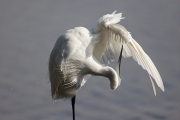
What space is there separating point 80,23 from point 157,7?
797 millimetres

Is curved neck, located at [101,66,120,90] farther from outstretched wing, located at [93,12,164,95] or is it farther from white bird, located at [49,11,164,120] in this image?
outstretched wing, located at [93,12,164,95]

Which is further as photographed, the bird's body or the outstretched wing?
the bird's body

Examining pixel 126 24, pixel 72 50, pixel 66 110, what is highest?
pixel 126 24

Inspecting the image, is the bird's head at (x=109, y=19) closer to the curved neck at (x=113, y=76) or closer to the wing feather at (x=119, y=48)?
the wing feather at (x=119, y=48)

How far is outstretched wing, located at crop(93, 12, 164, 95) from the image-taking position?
1.82 metres

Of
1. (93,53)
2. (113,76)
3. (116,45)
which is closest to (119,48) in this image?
(116,45)

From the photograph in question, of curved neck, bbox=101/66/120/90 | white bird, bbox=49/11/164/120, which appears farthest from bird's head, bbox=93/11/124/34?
curved neck, bbox=101/66/120/90

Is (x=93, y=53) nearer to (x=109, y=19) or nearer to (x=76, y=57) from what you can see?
(x=76, y=57)

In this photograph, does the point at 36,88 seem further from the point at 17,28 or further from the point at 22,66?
the point at 17,28

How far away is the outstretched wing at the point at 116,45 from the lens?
182 centimetres

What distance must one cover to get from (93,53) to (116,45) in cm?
12

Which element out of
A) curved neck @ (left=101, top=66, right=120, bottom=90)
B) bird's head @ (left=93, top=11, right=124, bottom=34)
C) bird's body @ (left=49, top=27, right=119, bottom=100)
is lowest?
curved neck @ (left=101, top=66, right=120, bottom=90)

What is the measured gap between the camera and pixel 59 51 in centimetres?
200

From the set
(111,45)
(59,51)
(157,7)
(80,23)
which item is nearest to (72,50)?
(59,51)
